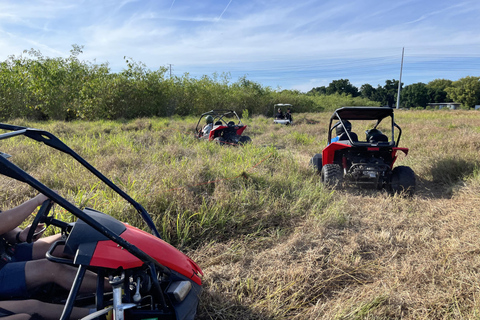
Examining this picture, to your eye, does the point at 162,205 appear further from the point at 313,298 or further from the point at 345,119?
the point at 345,119

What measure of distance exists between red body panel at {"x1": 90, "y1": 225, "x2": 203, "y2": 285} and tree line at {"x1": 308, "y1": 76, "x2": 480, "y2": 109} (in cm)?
5750

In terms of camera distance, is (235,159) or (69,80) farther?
(69,80)

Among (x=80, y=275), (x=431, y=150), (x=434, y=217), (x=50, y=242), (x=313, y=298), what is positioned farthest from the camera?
(x=431, y=150)

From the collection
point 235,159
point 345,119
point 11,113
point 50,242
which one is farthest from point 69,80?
point 50,242

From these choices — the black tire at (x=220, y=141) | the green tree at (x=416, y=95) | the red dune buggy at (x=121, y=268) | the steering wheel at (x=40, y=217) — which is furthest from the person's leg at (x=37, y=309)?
the green tree at (x=416, y=95)

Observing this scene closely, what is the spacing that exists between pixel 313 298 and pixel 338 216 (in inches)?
51.7

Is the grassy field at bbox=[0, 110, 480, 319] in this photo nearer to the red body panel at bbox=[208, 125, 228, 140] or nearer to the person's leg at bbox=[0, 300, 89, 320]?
the person's leg at bbox=[0, 300, 89, 320]

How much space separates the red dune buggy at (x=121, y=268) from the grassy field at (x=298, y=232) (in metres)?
0.53

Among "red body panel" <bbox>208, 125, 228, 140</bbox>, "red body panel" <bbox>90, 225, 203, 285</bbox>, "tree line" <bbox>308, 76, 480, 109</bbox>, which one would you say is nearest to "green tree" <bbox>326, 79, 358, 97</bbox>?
"tree line" <bbox>308, 76, 480, 109</bbox>

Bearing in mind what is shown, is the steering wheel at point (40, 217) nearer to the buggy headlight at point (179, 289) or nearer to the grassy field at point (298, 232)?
the buggy headlight at point (179, 289)

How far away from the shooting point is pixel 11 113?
15.4 meters

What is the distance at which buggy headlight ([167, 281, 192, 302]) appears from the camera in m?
1.51

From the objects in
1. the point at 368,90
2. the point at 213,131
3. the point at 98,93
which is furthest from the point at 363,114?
the point at 368,90

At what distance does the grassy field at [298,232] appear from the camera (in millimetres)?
2041
